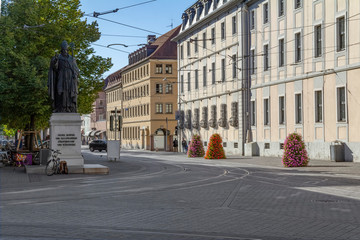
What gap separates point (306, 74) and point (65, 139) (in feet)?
62.9

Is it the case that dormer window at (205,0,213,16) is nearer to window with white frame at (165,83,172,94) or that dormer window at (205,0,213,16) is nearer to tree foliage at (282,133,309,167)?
window with white frame at (165,83,172,94)

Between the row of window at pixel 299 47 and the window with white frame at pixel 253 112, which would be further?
the window with white frame at pixel 253 112

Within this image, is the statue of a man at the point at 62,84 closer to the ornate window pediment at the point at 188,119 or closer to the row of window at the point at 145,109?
the ornate window pediment at the point at 188,119

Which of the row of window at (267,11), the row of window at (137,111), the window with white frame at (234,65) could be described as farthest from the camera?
the row of window at (137,111)

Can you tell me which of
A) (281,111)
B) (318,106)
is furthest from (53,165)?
(281,111)

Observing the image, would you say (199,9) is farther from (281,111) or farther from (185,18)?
(281,111)

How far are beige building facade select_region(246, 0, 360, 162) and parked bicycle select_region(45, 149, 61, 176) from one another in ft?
54.6

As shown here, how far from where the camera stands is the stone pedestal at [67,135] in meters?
22.6

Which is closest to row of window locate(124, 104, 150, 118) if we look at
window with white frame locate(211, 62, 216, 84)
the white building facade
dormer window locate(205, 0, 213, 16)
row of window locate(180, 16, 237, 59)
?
the white building facade

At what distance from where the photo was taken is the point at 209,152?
4084cm

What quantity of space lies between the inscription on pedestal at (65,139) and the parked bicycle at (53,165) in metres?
0.48

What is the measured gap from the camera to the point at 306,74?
37000 millimetres

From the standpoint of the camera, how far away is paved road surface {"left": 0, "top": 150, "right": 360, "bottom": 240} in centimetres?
875

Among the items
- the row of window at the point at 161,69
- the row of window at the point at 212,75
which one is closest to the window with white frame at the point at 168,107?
the row of window at the point at 161,69
